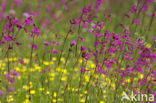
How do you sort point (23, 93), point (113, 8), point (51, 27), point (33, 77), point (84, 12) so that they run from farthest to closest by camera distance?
point (113, 8) → point (51, 27) → point (33, 77) → point (23, 93) → point (84, 12)

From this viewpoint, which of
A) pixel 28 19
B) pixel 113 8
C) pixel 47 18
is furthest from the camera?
pixel 113 8

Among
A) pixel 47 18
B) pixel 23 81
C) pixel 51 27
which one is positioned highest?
pixel 47 18

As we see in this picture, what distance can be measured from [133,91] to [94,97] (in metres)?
0.54

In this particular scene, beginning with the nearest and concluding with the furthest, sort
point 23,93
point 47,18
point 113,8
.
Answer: point 23,93
point 47,18
point 113,8

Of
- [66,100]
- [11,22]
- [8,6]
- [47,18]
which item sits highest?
[8,6]

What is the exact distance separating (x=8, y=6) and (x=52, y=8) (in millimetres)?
1397

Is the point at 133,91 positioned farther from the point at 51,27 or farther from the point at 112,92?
the point at 51,27

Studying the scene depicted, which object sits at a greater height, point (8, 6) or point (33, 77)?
point (8, 6)

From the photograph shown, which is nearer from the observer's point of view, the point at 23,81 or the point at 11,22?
the point at 11,22

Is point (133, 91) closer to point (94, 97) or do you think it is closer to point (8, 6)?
point (94, 97)

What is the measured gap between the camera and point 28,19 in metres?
2.65

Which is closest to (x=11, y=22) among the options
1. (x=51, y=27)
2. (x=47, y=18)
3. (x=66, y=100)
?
(x=66, y=100)

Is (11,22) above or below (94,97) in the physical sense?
above

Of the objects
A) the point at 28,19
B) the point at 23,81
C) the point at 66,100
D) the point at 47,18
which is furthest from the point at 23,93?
the point at 47,18
